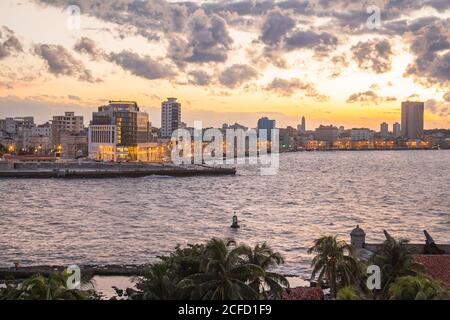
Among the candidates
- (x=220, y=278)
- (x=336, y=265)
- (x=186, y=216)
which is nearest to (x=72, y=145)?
(x=186, y=216)

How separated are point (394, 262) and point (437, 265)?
445cm

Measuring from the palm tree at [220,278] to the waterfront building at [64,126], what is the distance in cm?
15722

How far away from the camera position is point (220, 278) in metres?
13.4

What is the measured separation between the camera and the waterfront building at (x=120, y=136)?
150 metres

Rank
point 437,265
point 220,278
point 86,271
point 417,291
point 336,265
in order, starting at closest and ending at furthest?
point 417,291, point 220,278, point 336,265, point 437,265, point 86,271

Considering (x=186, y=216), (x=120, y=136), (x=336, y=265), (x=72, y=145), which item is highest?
(x=120, y=136)

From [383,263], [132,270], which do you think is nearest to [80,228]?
[132,270]

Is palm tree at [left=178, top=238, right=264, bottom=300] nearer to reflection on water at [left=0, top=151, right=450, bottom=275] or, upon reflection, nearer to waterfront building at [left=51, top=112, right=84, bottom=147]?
reflection on water at [left=0, top=151, right=450, bottom=275]

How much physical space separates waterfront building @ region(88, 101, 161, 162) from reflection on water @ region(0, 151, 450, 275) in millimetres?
60676

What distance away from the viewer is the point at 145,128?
167750 millimetres

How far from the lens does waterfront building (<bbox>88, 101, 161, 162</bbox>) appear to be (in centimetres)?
14962

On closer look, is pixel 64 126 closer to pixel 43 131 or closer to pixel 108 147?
pixel 43 131

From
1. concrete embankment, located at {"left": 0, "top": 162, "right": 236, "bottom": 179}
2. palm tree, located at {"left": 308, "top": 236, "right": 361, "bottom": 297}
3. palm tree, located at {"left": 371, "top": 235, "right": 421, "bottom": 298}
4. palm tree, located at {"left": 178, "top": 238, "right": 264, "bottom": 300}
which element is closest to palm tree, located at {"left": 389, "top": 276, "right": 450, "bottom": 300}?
palm tree, located at {"left": 178, "top": 238, "right": 264, "bottom": 300}
